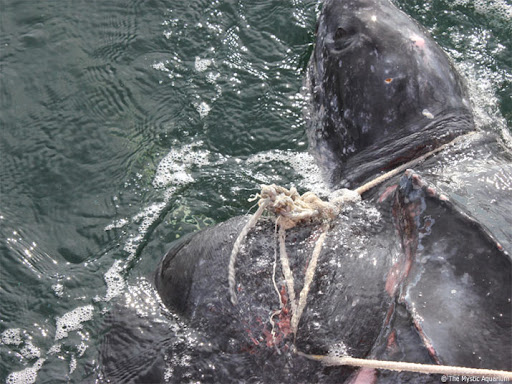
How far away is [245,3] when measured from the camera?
14.8 ft

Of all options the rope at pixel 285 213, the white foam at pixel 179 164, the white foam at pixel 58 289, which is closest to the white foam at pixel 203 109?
the white foam at pixel 179 164

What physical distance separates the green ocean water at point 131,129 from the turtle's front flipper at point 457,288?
1.19m

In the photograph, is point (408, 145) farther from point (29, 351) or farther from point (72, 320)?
point (29, 351)

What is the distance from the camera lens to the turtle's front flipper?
77.2 inches

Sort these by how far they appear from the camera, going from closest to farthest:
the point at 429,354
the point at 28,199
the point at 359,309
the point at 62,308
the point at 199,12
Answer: the point at 429,354 → the point at 359,309 → the point at 62,308 → the point at 28,199 → the point at 199,12

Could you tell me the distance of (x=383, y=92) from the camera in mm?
3016

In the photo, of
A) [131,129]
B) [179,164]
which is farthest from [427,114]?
[131,129]

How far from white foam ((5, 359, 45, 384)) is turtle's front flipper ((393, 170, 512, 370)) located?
6.40 ft

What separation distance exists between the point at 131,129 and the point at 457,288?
2534 millimetres

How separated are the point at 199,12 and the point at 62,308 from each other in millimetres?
2333

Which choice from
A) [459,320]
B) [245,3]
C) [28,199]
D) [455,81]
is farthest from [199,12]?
[459,320]

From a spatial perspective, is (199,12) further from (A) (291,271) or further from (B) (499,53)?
(A) (291,271)

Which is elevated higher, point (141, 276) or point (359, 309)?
point (359, 309)

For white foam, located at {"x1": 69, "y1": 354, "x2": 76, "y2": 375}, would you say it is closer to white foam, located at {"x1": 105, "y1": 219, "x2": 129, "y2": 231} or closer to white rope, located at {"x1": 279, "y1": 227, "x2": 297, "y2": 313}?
white foam, located at {"x1": 105, "y1": 219, "x2": 129, "y2": 231}
